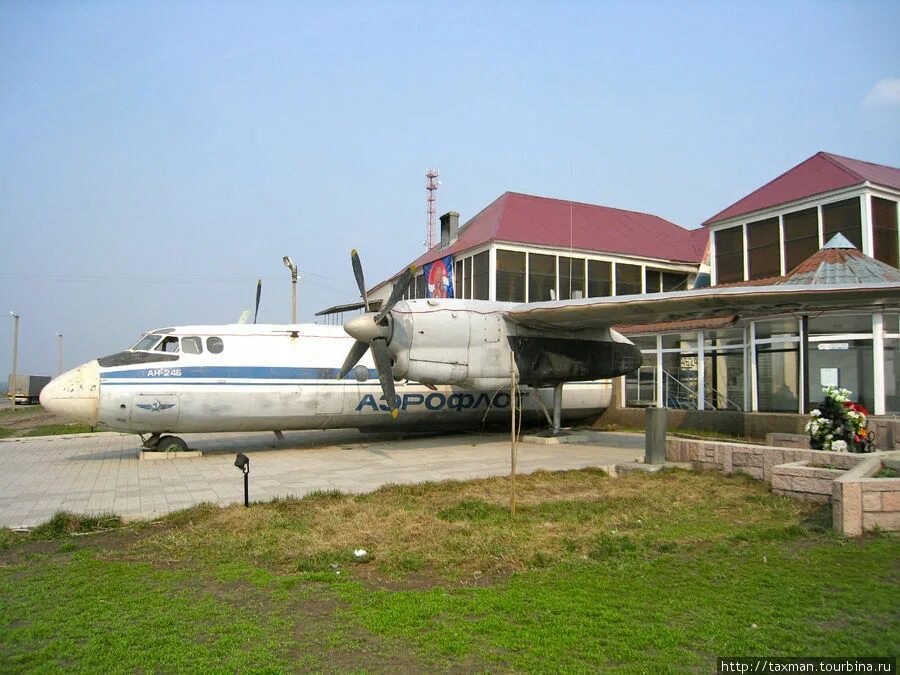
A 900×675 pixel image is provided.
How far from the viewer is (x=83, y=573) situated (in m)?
6.36

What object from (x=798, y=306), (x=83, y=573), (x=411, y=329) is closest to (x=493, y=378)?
(x=411, y=329)

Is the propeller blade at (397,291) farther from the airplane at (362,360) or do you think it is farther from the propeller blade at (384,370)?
the propeller blade at (384,370)

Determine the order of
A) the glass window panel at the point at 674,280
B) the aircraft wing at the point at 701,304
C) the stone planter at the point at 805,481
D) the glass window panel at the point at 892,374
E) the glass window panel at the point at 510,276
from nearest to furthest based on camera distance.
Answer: the stone planter at the point at 805,481 → the aircraft wing at the point at 701,304 → the glass window panel at the point at 892,374 → the glass window panel at the point at 510,276 → the glass window panel at the point at 674,280

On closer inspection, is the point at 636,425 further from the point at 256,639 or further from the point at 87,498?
the point at 256,639

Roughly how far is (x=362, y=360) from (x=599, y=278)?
46.0ft

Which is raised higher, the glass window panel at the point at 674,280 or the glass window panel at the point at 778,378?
the glass window panel at the point at 674,280

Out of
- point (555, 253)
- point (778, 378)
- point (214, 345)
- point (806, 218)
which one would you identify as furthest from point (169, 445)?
point (806, 218)

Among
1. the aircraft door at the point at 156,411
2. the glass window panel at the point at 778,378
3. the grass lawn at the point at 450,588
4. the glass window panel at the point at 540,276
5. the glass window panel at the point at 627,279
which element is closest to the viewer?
the grass lawn at the point at 450,588

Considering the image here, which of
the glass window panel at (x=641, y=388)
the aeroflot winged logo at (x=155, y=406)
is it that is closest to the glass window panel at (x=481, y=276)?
the glass window panel at (x=641, y=388)

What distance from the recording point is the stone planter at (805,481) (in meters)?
8.66

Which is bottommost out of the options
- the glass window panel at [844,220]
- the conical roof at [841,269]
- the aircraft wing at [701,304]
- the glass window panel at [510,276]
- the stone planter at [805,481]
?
the stone planter at [805,481]

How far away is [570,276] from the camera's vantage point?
27.1 m

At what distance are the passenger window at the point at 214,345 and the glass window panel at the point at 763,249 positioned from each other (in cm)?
1877

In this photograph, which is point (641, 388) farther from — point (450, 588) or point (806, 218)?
point (450, 588)
